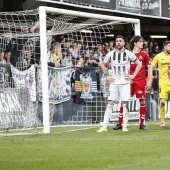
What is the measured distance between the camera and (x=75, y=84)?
69.0 feet

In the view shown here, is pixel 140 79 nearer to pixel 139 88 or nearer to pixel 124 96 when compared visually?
pixel 139 88

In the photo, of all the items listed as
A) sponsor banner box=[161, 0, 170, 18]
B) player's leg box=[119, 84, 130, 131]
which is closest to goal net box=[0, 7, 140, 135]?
player's leg box=[119, 84, 130, 131]

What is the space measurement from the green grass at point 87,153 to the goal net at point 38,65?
287 cm

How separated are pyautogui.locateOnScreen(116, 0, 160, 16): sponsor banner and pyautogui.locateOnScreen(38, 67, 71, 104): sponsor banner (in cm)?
496

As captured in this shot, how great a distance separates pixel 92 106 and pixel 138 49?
4.68m

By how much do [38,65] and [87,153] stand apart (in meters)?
8.40

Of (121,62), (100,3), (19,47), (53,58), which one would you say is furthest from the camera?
(100,3)

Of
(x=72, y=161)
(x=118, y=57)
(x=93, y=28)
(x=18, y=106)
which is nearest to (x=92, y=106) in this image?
(x=93, y=28)

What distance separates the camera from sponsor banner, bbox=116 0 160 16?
82.4ft

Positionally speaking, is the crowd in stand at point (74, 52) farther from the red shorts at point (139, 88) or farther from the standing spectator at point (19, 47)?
the red shorts at point (139, 88)

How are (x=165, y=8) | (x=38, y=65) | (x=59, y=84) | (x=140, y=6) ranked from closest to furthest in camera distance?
(x=38, y=65) < (x=59, y=84) < (x=140, y=6) < (x=165, y=8)

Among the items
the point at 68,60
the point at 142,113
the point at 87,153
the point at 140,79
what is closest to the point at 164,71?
the point at 140,79

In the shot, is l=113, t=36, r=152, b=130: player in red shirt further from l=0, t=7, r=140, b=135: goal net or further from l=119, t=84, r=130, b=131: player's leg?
l=0, t=7, r=140, b=135: goal net

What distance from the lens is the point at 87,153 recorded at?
10.2 metres
